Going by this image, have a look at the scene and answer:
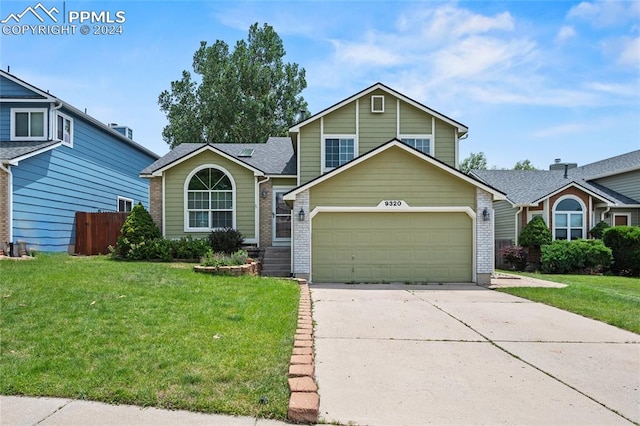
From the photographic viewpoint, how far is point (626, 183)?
873 inches

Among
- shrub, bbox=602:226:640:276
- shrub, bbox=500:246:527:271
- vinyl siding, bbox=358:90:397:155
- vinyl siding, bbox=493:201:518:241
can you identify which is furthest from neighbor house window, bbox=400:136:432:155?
shrub, bbox=602:226:640:276

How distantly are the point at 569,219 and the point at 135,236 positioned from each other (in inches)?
764

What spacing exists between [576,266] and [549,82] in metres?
9.07

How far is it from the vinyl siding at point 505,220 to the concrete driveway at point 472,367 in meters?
13.7

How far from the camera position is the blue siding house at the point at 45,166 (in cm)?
1423

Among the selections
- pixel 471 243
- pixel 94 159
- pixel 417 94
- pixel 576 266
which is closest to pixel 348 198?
pixel 471 243

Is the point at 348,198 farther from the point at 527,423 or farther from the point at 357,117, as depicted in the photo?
the point at 527,423

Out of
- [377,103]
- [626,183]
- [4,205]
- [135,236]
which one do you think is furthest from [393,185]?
[626,183]

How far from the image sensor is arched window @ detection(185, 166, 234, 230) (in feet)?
53.1

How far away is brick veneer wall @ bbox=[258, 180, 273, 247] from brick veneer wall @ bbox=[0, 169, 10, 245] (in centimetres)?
850

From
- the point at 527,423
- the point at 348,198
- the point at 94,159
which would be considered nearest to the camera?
the point at 527,423

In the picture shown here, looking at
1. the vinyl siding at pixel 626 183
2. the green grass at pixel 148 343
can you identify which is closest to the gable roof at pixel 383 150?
the green grass at pixel 148 343

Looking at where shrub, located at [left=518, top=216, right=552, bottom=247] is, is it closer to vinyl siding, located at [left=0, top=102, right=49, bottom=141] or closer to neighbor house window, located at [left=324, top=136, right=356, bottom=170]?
neighbor house window, located at [left=324, top=136, right=356, bottom=170]

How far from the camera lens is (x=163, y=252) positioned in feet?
47.1
